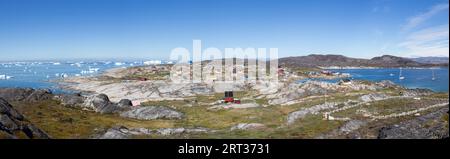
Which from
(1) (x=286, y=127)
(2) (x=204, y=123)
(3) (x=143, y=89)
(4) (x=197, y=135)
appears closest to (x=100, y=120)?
(2) (x=204, y=123)

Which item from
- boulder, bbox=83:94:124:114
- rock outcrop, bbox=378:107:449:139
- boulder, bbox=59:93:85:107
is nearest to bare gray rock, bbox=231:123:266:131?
rock outcrop, bbox=378:107:449:139

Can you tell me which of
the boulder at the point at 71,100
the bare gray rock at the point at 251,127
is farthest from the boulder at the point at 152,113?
the bare gray rock at the point at 251,127

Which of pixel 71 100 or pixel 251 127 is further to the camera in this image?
pixel 71 100

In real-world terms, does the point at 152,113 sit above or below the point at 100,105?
below

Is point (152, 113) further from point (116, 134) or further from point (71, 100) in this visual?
point (116, 134)

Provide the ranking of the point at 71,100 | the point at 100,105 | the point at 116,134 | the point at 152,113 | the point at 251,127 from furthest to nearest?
the point at 71,100 → the point at 100,105 → the point at 152,113 → the point at 251,127 → the point at 116,134

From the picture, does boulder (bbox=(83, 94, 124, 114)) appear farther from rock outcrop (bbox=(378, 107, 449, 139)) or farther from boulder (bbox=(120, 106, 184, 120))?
rock outcrop (bbox=(378, 107, 449, 139))

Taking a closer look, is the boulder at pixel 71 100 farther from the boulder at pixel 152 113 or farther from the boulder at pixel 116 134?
the boulder at pixel 116 134

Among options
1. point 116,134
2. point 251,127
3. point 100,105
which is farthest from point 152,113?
point 251,127
